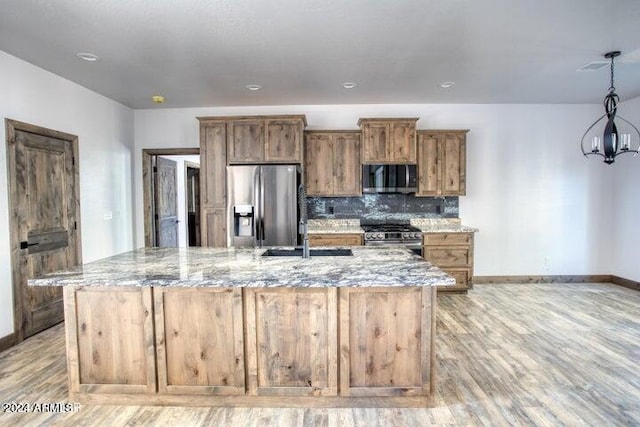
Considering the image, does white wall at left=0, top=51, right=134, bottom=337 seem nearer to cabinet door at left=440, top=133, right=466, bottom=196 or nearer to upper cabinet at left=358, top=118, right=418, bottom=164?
upper cabinet at left=358, top=118, right=418, bottom=164

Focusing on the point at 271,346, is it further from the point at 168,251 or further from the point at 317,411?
the point at 168,251

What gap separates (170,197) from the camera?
599cm

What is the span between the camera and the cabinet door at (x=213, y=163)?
460 centimetres

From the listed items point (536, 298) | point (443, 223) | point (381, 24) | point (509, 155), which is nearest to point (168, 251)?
point (381, 24)

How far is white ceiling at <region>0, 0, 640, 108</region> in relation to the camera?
96.2 inches

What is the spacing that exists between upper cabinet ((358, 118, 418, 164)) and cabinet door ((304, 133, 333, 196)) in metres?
0.49

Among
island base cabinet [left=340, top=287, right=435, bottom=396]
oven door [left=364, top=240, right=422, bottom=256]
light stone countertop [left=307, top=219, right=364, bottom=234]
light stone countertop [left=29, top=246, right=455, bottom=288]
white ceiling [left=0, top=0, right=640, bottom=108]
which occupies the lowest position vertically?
island base cabinet [left=340, top=287, right=435, bottom=396]

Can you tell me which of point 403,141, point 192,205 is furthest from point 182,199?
point 403,141

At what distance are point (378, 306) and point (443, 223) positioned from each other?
3339mm

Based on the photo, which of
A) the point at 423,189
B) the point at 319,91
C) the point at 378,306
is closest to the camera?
the point at 378,306

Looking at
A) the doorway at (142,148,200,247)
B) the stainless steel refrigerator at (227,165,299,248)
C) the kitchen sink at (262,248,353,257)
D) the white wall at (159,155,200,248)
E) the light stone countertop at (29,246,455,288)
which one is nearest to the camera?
the light stone countertop at (29,246,455,288)

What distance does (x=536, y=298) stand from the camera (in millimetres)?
4500

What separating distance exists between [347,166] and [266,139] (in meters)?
1.14

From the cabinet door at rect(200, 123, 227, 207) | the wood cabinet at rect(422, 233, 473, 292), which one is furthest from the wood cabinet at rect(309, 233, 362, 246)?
the cabinet door at rect(200, 123, 227, 207)
